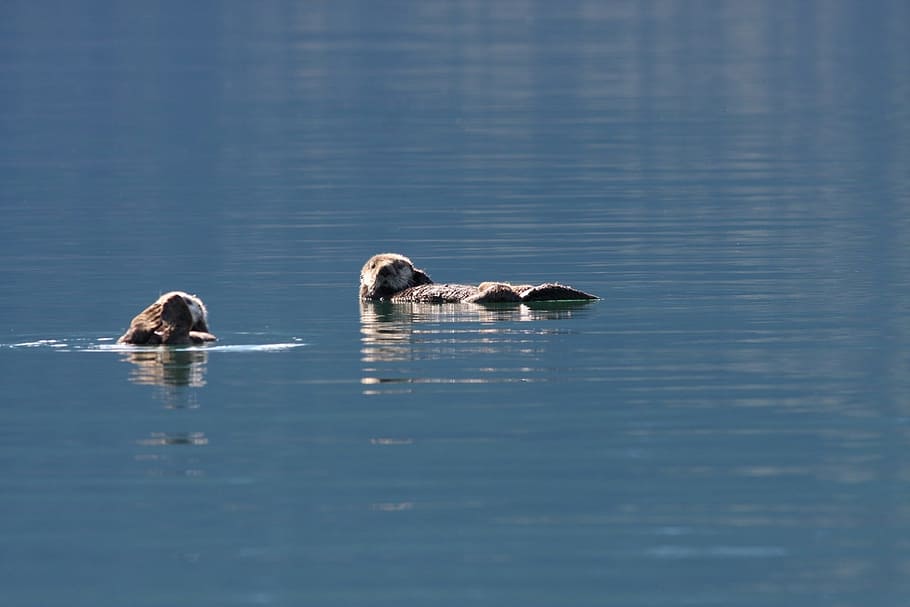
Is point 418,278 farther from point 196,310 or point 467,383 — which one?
point 467,383

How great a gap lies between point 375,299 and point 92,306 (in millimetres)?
3452

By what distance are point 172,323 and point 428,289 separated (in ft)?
17.8

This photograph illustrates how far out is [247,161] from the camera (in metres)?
59.8

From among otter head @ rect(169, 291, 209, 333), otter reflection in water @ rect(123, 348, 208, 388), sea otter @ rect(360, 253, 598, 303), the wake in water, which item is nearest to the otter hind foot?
sea otter @ rect(360, 253, 598, 303)

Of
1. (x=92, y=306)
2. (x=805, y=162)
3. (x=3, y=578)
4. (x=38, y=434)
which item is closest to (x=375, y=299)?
(x=92, y=306)

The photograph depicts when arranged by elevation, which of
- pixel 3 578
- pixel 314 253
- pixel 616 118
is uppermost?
pixel 616 118

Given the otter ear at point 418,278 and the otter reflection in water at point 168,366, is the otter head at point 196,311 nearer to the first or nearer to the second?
the otter reflection in water at point 168,366

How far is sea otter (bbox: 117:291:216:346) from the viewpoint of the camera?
23344 mm

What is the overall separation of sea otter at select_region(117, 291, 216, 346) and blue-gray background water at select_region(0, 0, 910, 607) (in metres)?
0.23

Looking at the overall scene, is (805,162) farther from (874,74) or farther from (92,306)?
(874,74)

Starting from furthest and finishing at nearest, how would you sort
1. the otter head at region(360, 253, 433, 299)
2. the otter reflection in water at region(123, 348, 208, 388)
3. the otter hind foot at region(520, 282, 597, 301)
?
the otter head at region(360, 253, 433, 299) → the otter hind foot at region(520, 282, 597, 301) → the otter reflection in water at region(123, 348, 208, 388)

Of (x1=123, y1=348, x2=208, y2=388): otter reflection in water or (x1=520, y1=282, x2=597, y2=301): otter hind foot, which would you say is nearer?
(x1=123, y1=348, x2=208, y2=388): otter reflection in water

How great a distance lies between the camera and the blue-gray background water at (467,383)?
582 inches

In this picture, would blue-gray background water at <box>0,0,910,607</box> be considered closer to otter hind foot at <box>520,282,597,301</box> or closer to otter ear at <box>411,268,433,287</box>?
otter hind foot at <box>520,282,597,301</box>
